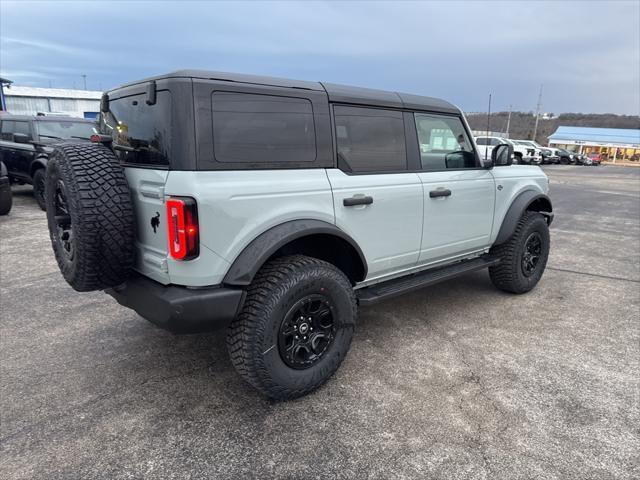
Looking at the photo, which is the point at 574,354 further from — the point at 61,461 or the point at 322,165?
the point at 61,461

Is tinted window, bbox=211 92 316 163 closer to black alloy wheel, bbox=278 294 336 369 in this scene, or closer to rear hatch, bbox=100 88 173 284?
rear hatch, bbox=100 88 173 284

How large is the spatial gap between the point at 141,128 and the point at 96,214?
61 centimetres

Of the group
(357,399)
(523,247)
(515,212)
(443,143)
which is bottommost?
(357,399)

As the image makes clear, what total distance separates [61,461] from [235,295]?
3.89 feet

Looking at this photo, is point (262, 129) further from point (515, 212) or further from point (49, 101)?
point (49, 101)

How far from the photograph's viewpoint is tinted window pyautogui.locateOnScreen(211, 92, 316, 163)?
244 centimetres

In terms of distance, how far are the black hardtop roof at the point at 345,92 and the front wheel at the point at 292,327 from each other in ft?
3.62

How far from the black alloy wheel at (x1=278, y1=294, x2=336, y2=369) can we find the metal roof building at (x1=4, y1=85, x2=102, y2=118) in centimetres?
3991

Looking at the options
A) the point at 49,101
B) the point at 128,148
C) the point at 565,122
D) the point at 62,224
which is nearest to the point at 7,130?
the point at 62,224

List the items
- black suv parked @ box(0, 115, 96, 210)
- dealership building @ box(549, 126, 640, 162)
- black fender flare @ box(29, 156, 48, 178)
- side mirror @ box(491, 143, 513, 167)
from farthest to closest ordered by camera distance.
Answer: dealership building @ box(549, 126, 640, 162) < black suv parked @ box(0, 115, 96, 210) < black fender flare @ box(29, 156, 48, 178) < side mirror @ box(491, 143, 513, 167)

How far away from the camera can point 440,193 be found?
141 inches

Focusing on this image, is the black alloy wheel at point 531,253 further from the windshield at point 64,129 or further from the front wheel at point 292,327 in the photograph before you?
the windshield at point 64,129

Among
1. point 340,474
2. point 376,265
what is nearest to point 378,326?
point 376,265

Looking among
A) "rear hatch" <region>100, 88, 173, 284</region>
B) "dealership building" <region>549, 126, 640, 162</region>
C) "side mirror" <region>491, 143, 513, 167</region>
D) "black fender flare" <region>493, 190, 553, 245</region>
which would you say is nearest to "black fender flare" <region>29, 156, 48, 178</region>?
"rear hatch" <region>100, 88, 173, 284</region>
